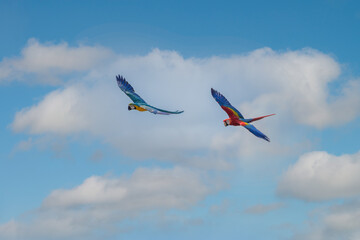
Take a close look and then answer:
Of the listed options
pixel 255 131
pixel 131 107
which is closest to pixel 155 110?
pixel 131 107

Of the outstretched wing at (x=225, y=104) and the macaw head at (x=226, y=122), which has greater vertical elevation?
the outstretched wing at (x=225, y=104)

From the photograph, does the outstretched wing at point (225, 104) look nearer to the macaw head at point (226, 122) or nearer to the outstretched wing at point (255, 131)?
the macaw head at point (226, 122)

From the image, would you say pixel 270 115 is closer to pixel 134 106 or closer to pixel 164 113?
pixel 164 113

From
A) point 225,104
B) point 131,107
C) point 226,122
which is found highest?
point 131,107

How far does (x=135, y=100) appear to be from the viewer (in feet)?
327

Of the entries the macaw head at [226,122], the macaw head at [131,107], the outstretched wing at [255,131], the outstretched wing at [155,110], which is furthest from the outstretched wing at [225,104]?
the macaw head at [131,107]

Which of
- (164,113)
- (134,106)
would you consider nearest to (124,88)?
(134,106)

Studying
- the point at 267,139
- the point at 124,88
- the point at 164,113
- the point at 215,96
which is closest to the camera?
the point at 267,139

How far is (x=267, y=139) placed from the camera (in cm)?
8312

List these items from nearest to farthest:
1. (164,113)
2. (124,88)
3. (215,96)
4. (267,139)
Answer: (267,139)
(164,113)
(215,96)
(124,88)

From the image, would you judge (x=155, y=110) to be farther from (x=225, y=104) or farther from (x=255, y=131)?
(x=255, y=131)

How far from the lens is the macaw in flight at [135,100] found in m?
92.3

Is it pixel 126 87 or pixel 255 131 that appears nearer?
pixel 255 131

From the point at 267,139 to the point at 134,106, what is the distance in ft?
98.5
